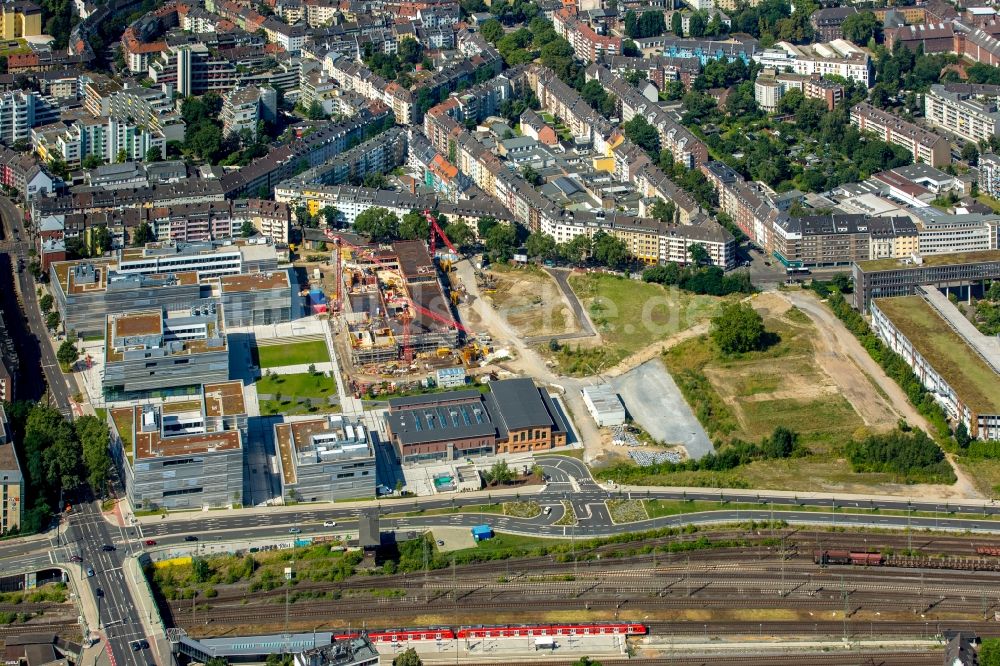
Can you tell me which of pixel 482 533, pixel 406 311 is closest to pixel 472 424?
pixel 482 533

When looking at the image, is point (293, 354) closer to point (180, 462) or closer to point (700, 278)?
point (180, 462)

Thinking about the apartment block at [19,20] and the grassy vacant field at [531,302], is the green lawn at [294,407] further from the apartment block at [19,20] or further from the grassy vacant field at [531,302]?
the apartment block at [19,20]

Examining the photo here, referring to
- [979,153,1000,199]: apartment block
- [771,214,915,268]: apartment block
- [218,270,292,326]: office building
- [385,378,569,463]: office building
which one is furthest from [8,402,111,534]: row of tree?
[979,153,1000,199]: apartment block

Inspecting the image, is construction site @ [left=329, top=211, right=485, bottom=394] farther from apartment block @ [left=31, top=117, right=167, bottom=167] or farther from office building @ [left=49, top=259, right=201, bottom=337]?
apartment block @ [left=31, top=117, right=167, bottom=167]

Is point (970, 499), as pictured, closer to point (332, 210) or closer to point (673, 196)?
point (673, 196)

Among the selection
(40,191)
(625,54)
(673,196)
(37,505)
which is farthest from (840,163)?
(37,505)
